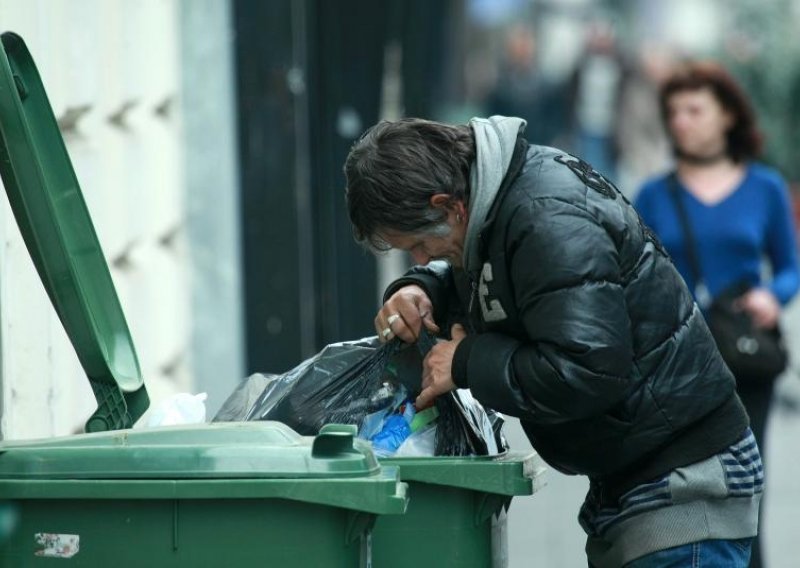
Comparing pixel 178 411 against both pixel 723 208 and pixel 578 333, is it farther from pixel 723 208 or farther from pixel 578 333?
pixel 723 208

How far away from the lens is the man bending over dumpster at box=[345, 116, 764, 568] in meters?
3.17

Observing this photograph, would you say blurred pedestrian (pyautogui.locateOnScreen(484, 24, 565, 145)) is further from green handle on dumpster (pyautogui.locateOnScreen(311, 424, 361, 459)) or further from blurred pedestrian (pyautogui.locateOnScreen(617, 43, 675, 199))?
green handle on dumpster (pyautogui.locateOnScreen(311, 424, 361, 459))

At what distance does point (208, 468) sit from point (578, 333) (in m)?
0.69

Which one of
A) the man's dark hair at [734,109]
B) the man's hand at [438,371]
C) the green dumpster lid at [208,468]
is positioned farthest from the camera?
the man's dark hair at [734,109]

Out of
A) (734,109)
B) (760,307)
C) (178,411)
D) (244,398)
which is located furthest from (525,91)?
(178,411)

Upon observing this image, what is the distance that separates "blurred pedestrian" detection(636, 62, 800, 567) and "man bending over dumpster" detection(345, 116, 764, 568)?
225 cm

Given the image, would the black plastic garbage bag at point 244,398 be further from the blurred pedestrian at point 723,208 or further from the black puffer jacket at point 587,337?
the blurred pedestrian at point 723,208

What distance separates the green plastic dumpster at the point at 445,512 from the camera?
11.0ft

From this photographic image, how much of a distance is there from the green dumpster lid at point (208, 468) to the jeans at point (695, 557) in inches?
24.7

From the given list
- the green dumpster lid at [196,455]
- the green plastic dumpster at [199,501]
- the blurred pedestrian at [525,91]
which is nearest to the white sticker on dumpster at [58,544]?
the green plastic dumpster at [199,501]

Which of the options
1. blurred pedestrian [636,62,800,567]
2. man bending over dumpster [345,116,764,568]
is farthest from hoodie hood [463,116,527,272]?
blurred pedestrian [636,62,800,567]

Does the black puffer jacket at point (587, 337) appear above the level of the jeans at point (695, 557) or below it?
above

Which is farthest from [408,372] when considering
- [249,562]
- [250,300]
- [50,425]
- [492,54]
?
[492,54]

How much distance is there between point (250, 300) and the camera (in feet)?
23.7
